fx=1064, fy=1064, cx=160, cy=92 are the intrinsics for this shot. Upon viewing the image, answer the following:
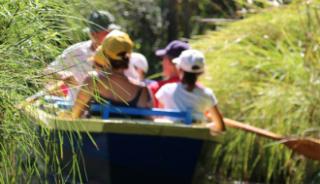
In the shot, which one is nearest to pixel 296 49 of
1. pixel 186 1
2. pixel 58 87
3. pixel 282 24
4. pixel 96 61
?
pixel 282 24

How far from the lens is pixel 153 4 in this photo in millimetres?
18422

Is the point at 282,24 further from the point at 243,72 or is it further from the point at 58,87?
the point at 58,87

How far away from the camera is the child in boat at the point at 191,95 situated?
27.6 ft

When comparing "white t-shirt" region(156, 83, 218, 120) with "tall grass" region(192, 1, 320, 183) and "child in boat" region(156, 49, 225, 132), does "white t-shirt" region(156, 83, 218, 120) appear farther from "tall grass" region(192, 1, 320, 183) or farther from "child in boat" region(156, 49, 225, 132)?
"tall grass" region(192, 1, 320, 183)

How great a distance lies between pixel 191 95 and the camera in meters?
8.48

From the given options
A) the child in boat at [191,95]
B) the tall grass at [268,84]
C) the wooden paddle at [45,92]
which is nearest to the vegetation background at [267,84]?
the tall grass at [268,84]

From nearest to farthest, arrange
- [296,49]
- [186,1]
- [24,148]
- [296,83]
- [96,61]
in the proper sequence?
[24,148] < [96,61] < [296,83] < [296,49] < [186,1]

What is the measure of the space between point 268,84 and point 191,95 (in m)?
1.72

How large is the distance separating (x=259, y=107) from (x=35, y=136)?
5427 mm

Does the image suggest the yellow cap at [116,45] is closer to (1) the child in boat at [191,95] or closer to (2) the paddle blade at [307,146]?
(1) the child in boat at [191,95]

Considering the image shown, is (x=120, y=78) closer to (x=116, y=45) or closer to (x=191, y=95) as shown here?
(x=116, y=45)

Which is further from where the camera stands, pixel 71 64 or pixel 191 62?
pixel 191 62

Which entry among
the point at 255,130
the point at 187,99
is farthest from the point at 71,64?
the point at 255,130

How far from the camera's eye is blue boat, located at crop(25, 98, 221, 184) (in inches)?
293
